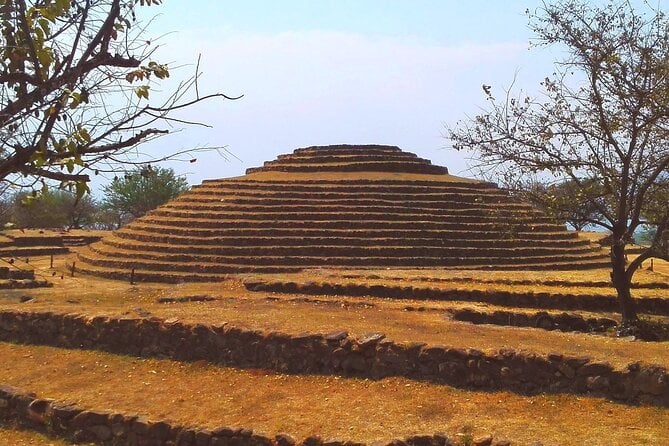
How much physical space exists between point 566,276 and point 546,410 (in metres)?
9.92

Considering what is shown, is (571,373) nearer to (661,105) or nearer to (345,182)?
(661,105)

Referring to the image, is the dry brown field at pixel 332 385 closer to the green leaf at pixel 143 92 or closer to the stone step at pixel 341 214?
the green leaf at pixel 143 92

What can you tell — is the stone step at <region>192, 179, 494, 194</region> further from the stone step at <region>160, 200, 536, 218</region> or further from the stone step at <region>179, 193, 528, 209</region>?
the stone step at <region>160, 200, 536, 218</region>

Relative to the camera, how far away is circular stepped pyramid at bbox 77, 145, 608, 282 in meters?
21.1

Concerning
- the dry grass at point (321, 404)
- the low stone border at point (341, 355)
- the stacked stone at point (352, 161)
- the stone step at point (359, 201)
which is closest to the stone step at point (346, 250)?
the stone step at point (359, 201)

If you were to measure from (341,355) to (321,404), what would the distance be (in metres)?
1.13

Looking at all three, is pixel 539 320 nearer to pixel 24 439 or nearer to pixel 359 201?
Result: pixel 24 439

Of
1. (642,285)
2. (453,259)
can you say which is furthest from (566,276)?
(453,259)

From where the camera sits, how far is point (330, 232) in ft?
72.6

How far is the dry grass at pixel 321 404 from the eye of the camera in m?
6.95

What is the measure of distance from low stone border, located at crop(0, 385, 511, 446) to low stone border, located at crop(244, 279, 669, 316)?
21.7 feet

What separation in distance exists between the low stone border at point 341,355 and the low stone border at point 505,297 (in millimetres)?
4517

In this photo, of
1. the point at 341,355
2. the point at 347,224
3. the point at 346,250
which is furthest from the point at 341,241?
the point at 341,355

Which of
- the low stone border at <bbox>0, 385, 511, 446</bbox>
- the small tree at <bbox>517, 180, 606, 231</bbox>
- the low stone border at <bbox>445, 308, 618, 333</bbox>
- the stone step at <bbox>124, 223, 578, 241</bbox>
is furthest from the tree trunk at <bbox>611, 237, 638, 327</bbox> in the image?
the stone step at <bbox>124, 223, 578, 241</bbox>
